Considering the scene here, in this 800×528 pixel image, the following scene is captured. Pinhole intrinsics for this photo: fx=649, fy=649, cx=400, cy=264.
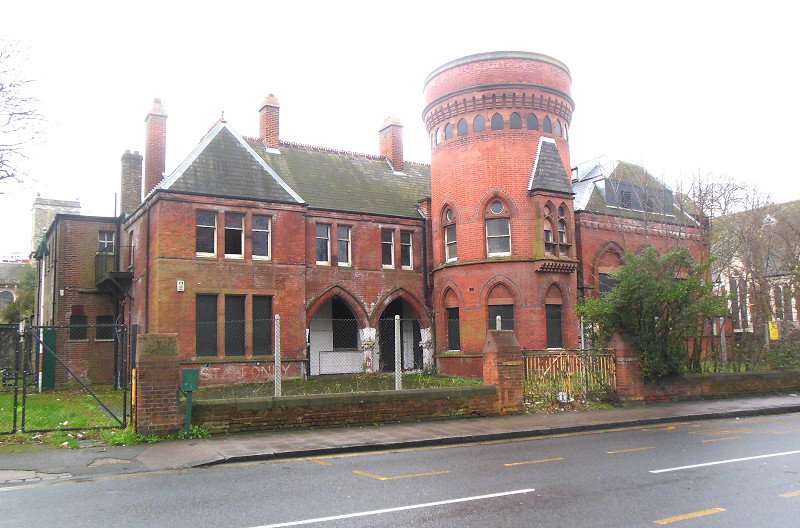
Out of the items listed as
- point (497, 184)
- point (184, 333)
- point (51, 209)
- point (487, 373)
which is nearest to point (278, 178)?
point (184, 333)

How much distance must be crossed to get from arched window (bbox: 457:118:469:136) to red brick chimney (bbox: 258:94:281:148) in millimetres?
8765

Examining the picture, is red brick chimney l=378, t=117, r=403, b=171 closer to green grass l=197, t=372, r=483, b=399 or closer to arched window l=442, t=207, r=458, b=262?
arched window l=442, t=207, r=458, b=262

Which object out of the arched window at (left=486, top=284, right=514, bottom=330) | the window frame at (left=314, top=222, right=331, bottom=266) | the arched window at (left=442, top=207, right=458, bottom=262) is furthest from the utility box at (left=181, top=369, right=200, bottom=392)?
the arched window at (left=442, top=207, right=458, bottom=262)

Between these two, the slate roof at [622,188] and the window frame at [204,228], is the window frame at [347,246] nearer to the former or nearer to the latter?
the window frame at [204,228]

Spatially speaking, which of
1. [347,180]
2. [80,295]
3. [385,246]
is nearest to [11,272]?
[80,295]

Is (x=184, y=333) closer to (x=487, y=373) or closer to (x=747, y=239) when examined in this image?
(x=487, y=373)

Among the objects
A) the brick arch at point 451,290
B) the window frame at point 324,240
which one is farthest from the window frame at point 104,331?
the brick arch at point 451,290

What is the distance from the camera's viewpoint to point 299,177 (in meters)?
28.5

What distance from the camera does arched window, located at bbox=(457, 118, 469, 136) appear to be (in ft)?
86.1

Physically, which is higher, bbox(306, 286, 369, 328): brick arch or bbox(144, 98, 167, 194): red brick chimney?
bbox(144, 98, 167, 194): red brick chimney

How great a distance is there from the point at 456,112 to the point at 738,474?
2002 cm

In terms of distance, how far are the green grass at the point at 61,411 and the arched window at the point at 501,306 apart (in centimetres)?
1360

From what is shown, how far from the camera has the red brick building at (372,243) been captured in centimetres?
2367

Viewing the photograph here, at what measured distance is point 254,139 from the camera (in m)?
30.0
